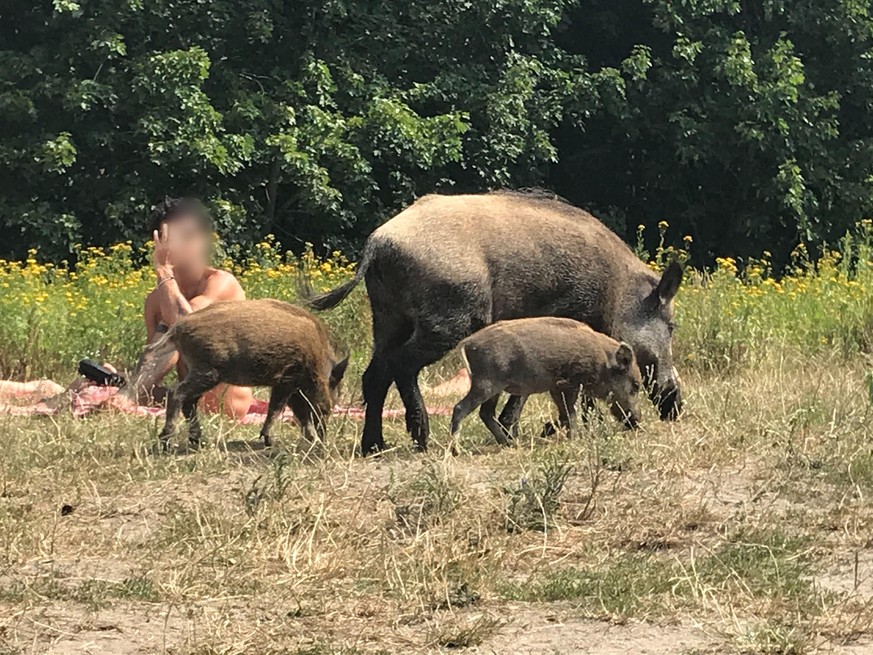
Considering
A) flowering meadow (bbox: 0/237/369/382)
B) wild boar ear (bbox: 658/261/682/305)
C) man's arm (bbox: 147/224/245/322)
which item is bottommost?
flowering meadow (bbox: 0/237/369/382)

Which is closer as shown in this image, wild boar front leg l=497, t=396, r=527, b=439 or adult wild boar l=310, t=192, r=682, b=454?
adult wild boar l=310, t=192, r=682, b=454

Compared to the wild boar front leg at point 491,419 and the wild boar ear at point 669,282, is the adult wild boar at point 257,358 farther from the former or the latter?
the wild boar ear at point 669,282

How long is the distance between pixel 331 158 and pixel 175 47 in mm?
2943

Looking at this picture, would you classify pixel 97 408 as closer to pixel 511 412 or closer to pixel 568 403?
pixel 511 412

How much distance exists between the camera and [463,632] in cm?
443

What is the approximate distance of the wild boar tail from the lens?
761cm

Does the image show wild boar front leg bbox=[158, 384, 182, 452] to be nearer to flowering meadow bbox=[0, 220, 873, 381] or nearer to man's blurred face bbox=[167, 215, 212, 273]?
man's blurred face bbox=[167, 215, 212, 273]

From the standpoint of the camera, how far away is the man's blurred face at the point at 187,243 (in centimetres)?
930

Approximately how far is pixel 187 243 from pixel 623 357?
317 centimetres

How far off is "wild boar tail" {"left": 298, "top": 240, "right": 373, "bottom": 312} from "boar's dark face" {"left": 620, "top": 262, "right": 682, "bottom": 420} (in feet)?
5.93

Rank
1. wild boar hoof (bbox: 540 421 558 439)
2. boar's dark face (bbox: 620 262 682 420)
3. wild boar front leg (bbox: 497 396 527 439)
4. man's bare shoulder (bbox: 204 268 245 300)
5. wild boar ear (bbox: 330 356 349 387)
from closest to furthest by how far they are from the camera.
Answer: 1. wild boar ear (bbox: 330 356 349 387)
2. wild boar hoof (bbox: 540 421 558 439)
3. wild boar front leg (bbox: 497 396 527 439)
4. boar's dark face (bbox: 620 262 682 420)
5. man's bare shoulder (bbox: 204 268 245 300)

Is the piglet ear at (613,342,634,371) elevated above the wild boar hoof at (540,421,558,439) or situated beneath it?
elevated above

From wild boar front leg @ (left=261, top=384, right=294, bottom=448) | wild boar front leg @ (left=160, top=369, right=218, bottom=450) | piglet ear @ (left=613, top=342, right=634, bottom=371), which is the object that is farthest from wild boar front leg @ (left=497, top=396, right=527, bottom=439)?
wild boar front leg @ (left=160, top=369, right=218, bottom=450)

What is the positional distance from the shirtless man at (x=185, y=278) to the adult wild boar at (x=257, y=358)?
1460mm
